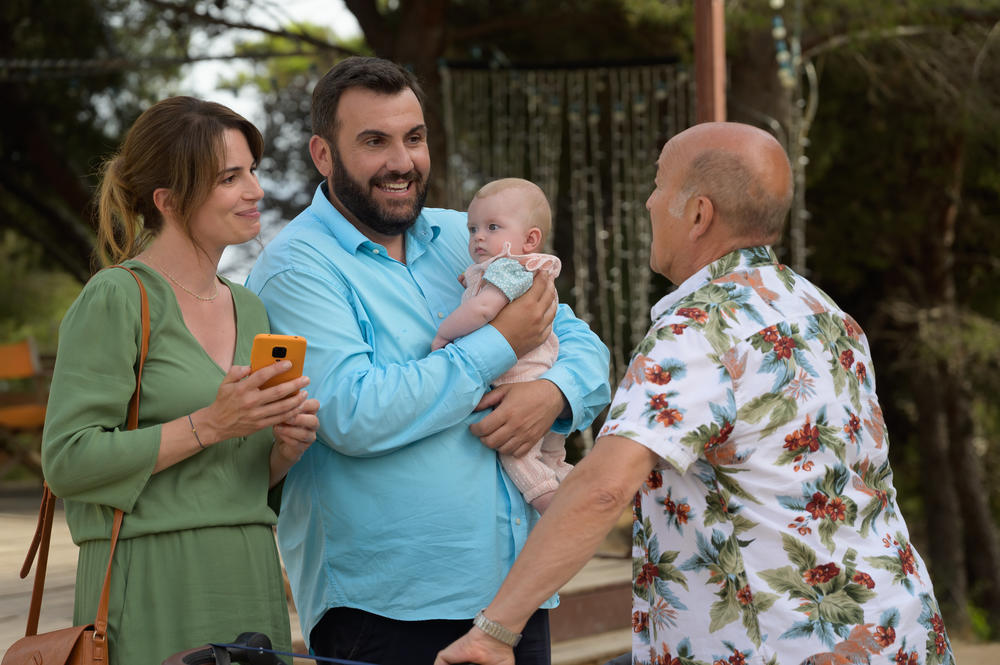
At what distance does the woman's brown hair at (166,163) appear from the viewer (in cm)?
178

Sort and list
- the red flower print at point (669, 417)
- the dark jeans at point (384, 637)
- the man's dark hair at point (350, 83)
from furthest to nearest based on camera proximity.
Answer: the man's dark hair at point (350, 83)
the dark jeans at point (384, 637)
the red flower print at point (669, 417)

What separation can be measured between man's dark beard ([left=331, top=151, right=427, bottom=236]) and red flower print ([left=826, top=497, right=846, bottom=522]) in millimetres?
879

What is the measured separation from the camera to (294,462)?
182 cm

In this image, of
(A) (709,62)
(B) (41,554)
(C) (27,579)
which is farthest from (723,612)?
(C) (27,579)

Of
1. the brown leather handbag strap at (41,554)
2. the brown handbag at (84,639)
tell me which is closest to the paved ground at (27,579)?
the brown leather handbag strap at (41,554)

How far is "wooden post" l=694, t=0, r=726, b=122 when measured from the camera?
4305 millimetres

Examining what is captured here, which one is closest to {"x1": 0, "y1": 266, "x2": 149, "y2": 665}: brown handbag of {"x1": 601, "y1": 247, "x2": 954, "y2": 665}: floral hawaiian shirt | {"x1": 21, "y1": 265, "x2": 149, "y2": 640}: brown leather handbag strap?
{"x1": 21, "y1": 265, "x2": 149, "y2": 640}: brown leather handbag strap

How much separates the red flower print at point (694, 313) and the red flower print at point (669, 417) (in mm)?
132

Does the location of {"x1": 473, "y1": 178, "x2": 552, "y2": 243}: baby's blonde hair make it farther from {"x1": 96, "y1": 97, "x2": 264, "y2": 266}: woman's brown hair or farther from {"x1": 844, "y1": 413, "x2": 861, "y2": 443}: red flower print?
{"x1": 844, "y1": 413, "x2": 861, "y2": 443}: red flower print

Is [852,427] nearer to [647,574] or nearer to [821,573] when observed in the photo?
[821,573]

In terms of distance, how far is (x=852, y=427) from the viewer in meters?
1.56

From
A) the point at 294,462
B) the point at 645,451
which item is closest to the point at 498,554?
the point at 294,462

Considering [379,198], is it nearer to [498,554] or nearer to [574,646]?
[498,554]

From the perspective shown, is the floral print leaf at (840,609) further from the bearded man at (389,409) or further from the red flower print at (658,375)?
the bearded man at (389,409)
